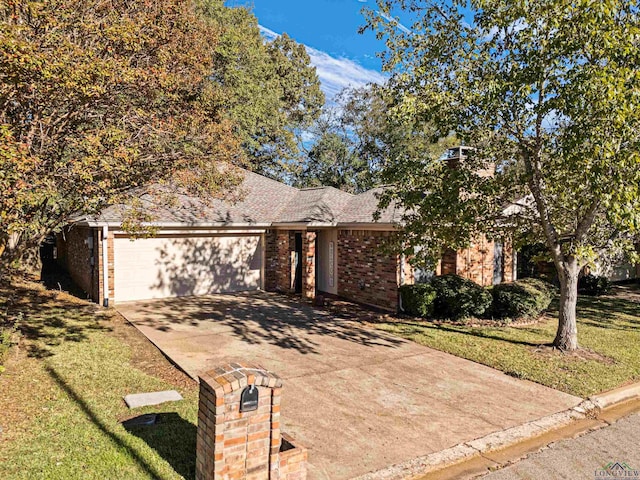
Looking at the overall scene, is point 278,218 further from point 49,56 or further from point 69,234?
point 49,56

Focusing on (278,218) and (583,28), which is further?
(278,218)

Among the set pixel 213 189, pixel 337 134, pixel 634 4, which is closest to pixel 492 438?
pixel 213 189

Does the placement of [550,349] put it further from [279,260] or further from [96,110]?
[96,110]

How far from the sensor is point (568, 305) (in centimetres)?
941

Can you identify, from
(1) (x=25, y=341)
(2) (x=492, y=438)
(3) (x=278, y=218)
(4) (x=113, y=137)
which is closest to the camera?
(2) (x=492, y=438)

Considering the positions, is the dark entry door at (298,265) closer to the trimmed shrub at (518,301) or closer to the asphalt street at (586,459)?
the trimmed shrub at (518,301)

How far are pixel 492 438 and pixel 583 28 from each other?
6580mm

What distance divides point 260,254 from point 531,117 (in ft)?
37.0

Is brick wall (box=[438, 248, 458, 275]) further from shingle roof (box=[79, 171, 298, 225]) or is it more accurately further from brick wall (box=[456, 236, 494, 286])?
shingle roof (box=[79, 171, 298, 225])

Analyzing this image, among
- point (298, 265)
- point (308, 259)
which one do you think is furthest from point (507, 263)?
point (298, 265)

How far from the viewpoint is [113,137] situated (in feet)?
23.1

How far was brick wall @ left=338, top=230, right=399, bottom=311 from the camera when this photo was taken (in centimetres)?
1371

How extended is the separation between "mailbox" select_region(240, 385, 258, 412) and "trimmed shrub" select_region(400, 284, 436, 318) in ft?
29.5

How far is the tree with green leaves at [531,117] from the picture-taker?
7.29 metres
